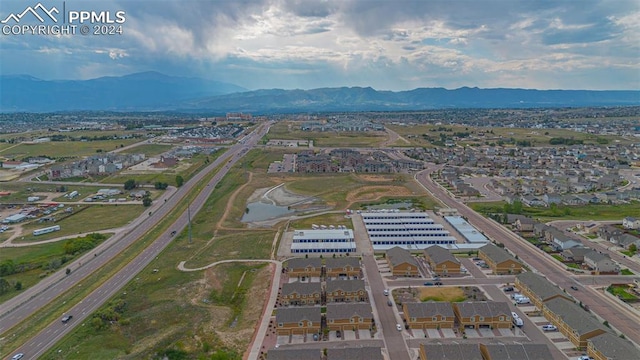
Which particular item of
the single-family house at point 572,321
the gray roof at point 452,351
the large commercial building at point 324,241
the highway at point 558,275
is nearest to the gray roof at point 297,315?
the gray roof at point 452,351

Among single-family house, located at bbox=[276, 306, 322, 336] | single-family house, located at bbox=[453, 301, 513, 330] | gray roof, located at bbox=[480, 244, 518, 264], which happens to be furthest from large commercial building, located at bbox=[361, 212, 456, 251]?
single-family house, located at bbox=[276, 306, 322, 336]

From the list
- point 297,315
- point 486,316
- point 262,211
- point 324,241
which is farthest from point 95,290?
point 486,316

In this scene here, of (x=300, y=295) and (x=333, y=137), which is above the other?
(x=333, y=137)

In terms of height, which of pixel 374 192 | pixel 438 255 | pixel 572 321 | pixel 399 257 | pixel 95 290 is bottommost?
pixel 95 290

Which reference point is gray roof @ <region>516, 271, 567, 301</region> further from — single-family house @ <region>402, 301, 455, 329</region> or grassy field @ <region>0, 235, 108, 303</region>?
grassy field @ <region>0, 235, 108, 303</region>

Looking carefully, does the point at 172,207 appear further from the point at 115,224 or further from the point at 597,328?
the point at 597,328

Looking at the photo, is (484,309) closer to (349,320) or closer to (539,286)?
(539,286)

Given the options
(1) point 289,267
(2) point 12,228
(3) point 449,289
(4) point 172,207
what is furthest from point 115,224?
(3) point 449,289

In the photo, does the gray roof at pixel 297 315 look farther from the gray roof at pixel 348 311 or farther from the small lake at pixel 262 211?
A: the small lake at pixel 262 211
